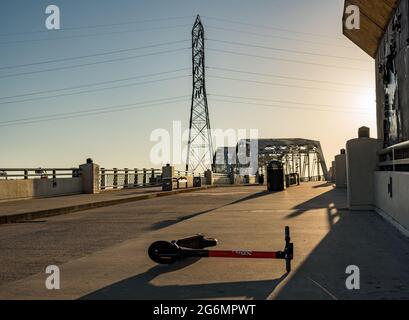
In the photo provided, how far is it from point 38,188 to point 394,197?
18.2 meters

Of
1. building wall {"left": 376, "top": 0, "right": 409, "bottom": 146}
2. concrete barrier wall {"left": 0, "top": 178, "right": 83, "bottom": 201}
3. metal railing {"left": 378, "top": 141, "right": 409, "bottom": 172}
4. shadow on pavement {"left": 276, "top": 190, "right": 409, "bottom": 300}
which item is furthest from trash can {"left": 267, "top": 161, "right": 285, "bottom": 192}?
shadow on pavement {"left": 276, "top": 190, "right": 409, "bottom": 300}

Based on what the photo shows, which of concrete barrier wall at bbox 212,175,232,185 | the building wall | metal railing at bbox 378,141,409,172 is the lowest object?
concrete barrier wall at bbox 212,175,232,185

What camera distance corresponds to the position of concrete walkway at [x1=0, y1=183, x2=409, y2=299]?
16.2 feet

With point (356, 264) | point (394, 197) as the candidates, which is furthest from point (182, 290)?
point (394, 197)

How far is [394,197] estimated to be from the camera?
32.8 feet

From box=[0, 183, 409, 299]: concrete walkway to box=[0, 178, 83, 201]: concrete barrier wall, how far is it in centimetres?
1034

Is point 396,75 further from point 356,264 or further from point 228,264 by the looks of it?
point 228,264

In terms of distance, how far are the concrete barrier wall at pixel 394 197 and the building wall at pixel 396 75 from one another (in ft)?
8.60

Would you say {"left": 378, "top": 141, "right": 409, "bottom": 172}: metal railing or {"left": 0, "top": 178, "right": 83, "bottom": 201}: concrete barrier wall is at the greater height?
{"left": 378, "top": 141, "right": 409, "bottom": 172}: metal railing

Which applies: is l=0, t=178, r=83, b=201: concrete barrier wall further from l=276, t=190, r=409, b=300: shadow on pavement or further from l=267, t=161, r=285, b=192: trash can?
l=276, t=190, r=409, b=300: shadow on pavement

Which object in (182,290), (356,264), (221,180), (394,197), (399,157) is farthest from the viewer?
(221,180)

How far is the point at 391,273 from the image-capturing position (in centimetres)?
566

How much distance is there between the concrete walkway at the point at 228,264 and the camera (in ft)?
16.2
